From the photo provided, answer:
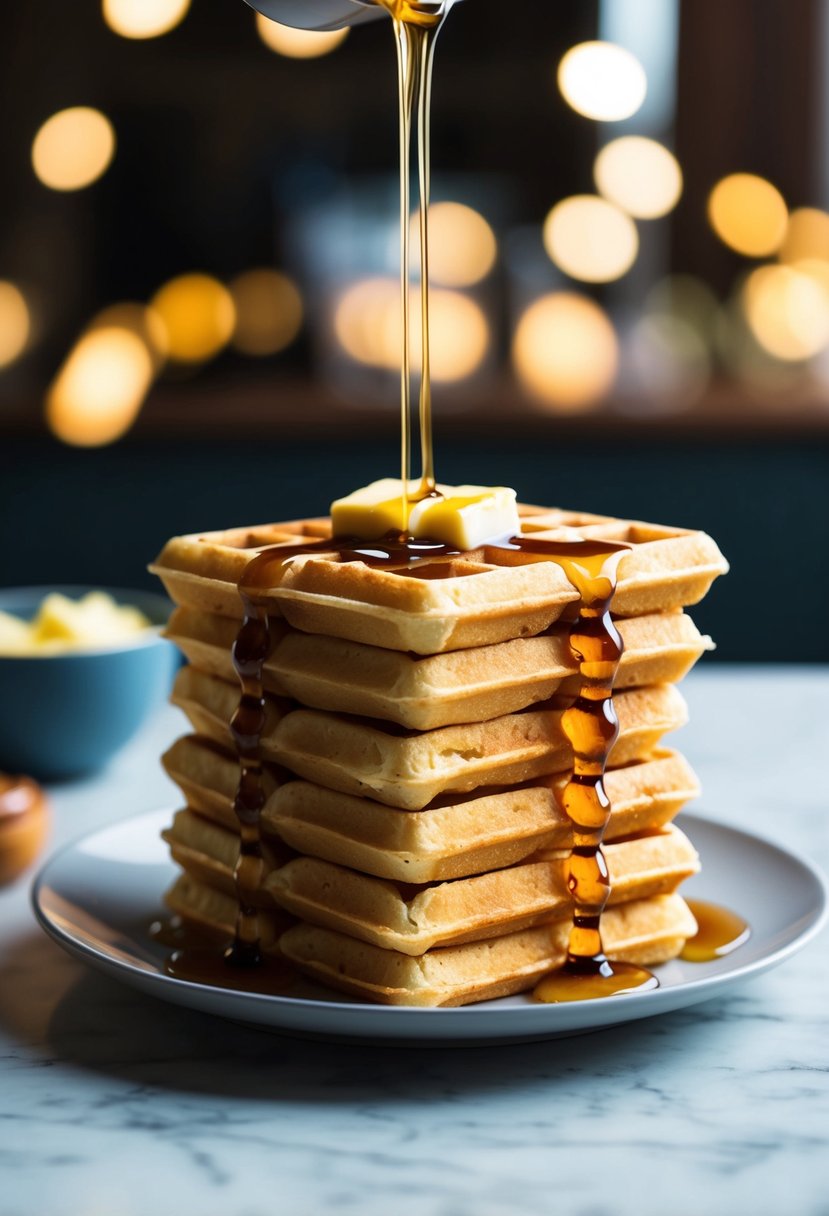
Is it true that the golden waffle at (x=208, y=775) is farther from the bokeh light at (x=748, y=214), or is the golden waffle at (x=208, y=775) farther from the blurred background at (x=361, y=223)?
the bokeh light at (x=748, y=214)

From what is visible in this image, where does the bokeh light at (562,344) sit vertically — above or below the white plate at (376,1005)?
above

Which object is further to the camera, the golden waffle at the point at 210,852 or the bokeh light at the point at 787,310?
the bokeh light at the point at 787,310

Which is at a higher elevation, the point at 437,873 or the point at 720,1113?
the point at 437,873

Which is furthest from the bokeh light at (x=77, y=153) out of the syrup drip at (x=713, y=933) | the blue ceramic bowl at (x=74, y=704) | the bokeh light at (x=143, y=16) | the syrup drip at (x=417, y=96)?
the syrup drip at (x=713, y=933)

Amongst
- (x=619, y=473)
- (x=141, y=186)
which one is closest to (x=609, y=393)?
(x=619, y=473)

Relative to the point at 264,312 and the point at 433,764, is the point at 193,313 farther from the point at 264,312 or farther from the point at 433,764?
the point at 433,764

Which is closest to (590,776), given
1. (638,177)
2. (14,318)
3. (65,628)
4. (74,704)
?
(74,704)

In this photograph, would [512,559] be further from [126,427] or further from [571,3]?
[571,3]
